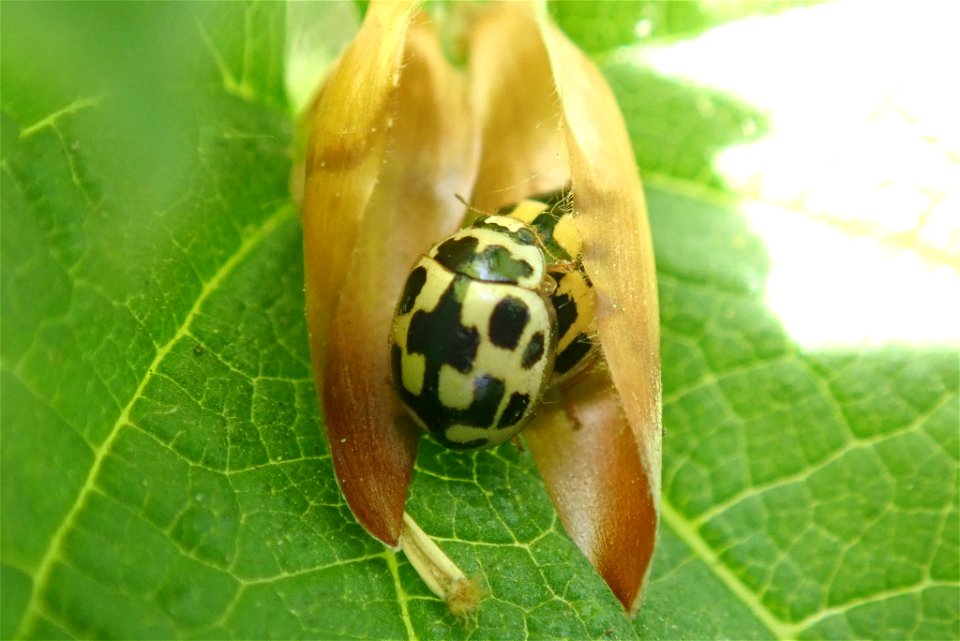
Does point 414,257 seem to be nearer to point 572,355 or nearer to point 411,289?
point 411,289

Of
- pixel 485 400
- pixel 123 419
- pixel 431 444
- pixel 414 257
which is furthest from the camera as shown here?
pixel 414 257

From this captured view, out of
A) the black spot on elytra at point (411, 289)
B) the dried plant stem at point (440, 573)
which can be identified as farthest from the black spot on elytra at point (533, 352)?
the dried plant stem at point (440, 573)

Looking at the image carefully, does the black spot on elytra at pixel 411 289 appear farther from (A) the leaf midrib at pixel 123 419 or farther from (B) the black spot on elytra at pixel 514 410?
(A) the leaf midrib at pixel 123 419

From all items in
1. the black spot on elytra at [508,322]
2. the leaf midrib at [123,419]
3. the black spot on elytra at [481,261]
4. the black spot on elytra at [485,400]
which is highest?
the leaf midrib at [123,419]

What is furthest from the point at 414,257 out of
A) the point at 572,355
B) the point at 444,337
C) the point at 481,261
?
the point at 572,355

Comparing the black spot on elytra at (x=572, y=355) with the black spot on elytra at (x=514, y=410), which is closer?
the black spot on elytra at (x=514, y=410)

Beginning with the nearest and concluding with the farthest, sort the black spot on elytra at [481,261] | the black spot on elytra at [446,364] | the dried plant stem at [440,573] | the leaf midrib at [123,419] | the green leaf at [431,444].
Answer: the leaf midrib at [123,419]
the green leaf at [431,444]
the dried plant stem at [440,573]
the black spot on elytra at [446,364]
the black spot on elytra at [481,261]

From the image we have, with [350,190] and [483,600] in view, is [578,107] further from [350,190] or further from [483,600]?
[483,600]
